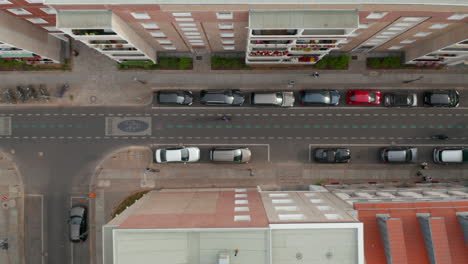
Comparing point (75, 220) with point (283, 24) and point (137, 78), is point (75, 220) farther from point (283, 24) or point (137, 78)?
point (283, 24)

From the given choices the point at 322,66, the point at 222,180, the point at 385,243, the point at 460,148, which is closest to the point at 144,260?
the point at 222,180

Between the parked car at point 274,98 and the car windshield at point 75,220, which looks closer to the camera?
the parked car at point 274,98

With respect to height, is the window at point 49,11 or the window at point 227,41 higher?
the window at point 49,11

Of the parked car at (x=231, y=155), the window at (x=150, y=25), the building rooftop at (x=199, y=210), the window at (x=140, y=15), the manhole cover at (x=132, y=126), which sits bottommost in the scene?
the building rooftop at (x=199, y=210)

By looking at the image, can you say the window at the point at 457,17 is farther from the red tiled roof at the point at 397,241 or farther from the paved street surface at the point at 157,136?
the red tiled roof at the point at 397,241

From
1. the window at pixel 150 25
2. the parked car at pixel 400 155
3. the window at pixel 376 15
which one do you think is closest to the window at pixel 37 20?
the window at pixel 150 25

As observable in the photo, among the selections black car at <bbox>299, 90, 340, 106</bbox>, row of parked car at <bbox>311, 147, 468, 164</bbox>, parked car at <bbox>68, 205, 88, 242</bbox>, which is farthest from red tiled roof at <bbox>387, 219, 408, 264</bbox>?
parked car at <bbox>68, 205, 88, 242</bbox>

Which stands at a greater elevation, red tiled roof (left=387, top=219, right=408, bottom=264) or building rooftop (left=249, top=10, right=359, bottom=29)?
building rooftop (left=249, top=10, right=359, bottom=29)

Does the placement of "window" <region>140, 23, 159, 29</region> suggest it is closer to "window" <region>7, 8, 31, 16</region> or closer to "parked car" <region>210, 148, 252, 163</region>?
"window" <region>7, 8, 31, 16</region>
